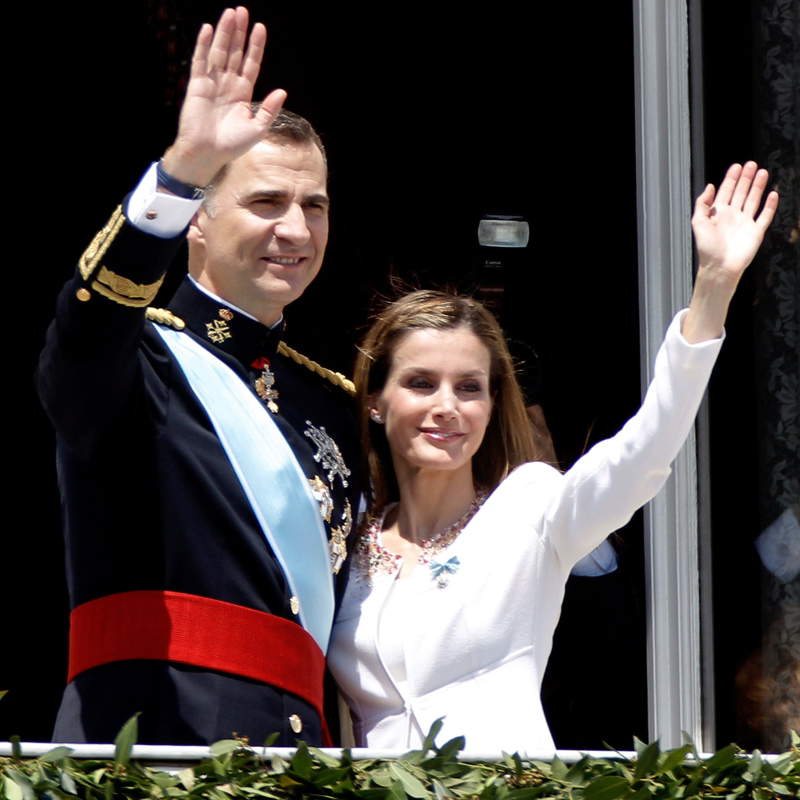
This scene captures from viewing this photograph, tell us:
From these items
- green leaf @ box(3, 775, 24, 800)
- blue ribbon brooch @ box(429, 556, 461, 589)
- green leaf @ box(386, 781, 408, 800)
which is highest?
blue ribbon brooch @ box(429, 556, 461, 589)

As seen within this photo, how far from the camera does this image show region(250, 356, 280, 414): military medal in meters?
3.00

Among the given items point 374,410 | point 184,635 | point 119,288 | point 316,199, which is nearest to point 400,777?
point 184,635

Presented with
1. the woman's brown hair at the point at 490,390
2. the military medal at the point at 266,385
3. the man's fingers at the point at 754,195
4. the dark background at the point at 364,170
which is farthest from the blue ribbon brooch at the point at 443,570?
the dark background at the point at 364,170

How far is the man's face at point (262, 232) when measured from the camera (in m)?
3.00

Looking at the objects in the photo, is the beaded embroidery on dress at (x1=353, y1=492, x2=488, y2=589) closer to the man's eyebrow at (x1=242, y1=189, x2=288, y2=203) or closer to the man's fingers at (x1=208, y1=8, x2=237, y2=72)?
the man's eyebrow at (x1=242, y1=189, x2=288, y2=203)

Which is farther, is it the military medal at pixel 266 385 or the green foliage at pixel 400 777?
the military medal at pixel 266 385

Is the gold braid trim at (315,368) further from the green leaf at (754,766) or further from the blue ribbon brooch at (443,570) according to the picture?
the green leaf at (754,766)

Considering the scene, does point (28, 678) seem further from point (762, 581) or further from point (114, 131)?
point (762, 581)

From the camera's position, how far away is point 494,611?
297cm

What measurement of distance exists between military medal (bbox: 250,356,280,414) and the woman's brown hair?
244 millimetres

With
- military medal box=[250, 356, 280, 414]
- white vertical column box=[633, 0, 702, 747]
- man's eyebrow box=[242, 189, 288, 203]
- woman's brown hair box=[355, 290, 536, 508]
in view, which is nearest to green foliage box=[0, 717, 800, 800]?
military medal box=[250, 356, 280, 414]

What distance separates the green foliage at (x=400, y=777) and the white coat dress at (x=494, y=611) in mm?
359

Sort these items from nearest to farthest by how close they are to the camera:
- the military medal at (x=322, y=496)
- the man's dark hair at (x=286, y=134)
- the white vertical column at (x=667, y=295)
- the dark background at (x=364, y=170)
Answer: the military medal at (x=322, y=496) → the man's dark hair at (x=286, y=134) → the white vertical column at (x=667, y=295) → the dark background at (x=364, y=170)

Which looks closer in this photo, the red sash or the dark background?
the red sash
